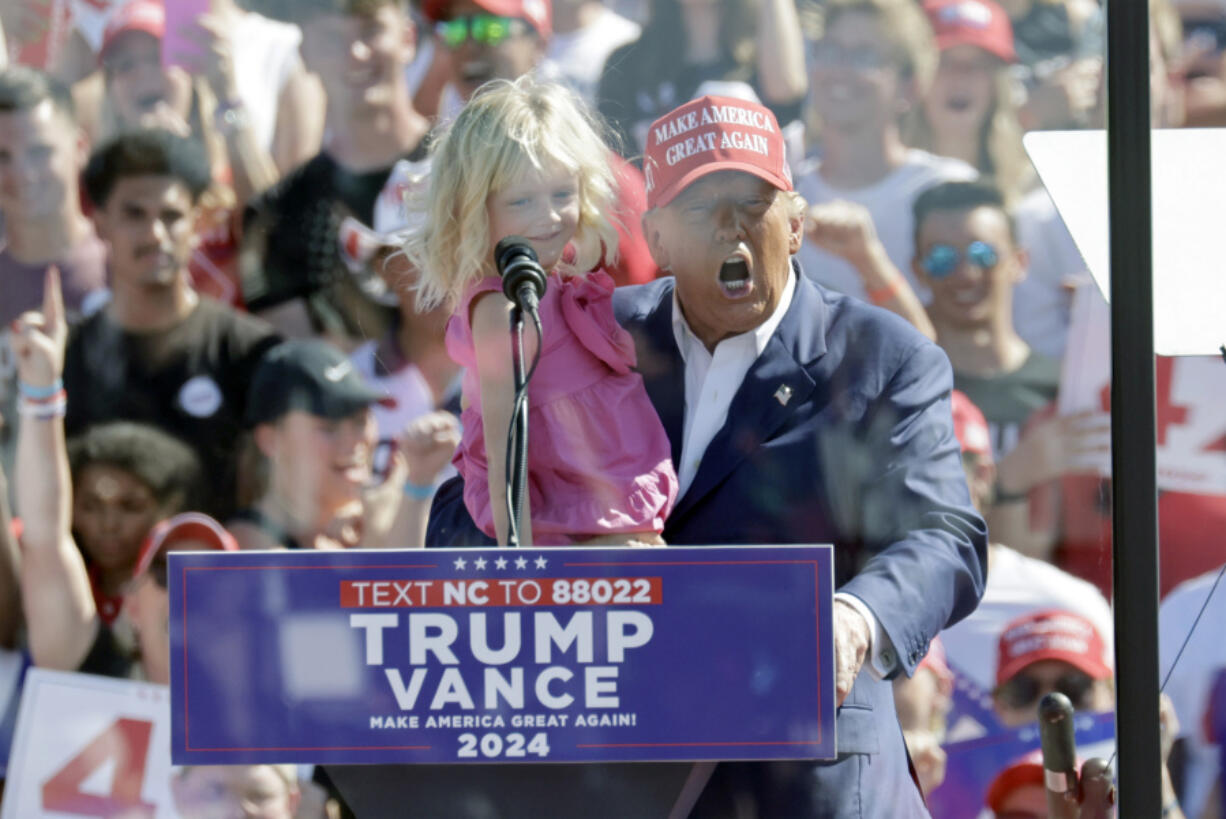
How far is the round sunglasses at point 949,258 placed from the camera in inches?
88.0

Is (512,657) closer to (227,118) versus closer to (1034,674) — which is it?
(1034,674)

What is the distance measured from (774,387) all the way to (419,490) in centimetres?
61

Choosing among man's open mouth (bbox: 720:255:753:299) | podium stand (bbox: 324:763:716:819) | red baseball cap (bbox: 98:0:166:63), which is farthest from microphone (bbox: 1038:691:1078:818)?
red baseball cap (bbox: 98:0:166:63)

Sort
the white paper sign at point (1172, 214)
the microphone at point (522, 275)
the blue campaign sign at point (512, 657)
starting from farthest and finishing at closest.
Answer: the white paper sign at point (1172, 214) < the blue campaign sign at point (512, 657) < the microphone at point (522, 275)

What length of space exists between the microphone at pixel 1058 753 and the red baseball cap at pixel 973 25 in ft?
3.59

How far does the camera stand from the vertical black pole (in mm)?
2127

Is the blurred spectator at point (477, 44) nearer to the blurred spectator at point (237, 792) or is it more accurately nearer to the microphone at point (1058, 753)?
the blurred spectator at point (237, 792)

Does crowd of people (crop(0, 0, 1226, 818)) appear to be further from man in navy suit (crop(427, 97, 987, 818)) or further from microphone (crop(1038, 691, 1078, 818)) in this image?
microphone (crop(1038, 691, 1078, 818))

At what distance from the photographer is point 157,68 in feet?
7.27

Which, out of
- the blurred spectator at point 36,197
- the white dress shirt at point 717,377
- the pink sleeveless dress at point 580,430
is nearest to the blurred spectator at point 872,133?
the white dress shirt at point 717,377

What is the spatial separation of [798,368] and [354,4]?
95 cm

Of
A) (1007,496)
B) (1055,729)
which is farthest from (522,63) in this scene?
(1055,729)

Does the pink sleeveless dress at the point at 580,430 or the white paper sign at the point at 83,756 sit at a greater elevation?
the pink sleeveless dress at the point at 580,430

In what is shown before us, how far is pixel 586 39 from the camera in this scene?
221 cm
